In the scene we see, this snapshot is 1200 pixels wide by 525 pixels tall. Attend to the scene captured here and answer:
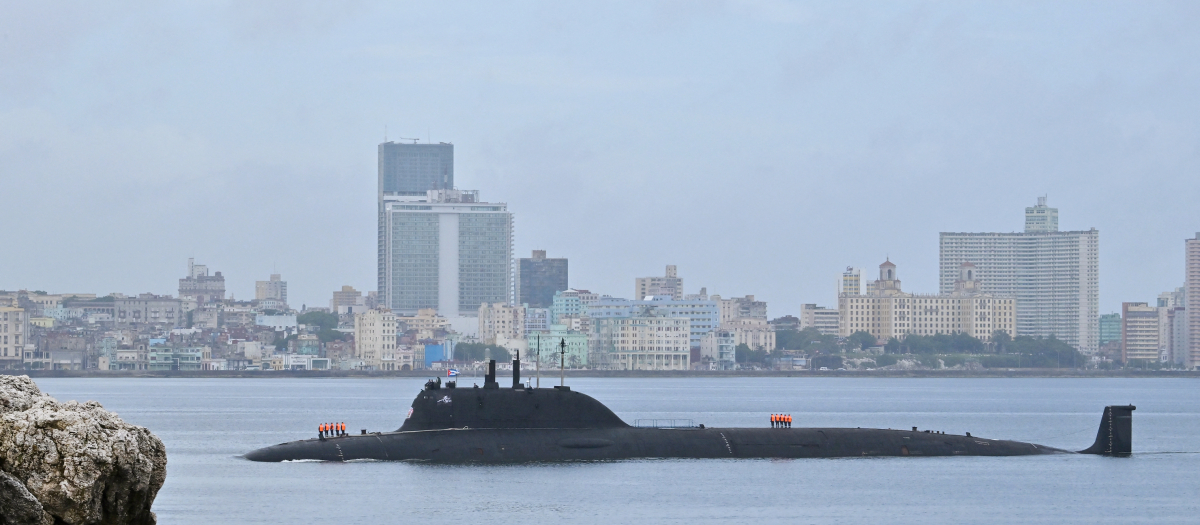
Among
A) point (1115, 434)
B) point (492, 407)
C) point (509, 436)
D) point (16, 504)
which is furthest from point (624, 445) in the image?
point (16, 504)

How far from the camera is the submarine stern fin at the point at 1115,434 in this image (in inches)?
1869

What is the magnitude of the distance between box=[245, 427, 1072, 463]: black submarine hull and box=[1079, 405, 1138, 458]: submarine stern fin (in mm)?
1996

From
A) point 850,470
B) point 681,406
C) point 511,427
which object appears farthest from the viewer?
point 681,406

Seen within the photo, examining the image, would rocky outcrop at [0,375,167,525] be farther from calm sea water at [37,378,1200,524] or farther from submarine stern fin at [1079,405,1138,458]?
submarine stern fin at [1079,405,1138,458]

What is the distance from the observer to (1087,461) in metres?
47.5

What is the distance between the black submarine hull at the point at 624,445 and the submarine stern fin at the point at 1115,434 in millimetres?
1996

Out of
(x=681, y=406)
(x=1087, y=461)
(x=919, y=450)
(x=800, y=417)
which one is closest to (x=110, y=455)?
(x=919, y=450)

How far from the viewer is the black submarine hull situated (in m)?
40.7

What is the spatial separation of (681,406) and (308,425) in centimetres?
3904

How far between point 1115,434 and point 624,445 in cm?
1560

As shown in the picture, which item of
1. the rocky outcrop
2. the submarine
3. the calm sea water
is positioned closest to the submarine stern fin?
the calm sea water

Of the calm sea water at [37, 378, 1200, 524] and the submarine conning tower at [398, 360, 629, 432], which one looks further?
the submarine conning tower at [398, 360, 629, 432]

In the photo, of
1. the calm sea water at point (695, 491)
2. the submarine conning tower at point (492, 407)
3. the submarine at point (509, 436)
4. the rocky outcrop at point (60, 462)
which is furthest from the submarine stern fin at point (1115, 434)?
the rocky outcrop at point (60, 462)

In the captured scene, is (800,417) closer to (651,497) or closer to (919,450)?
(919,450)
